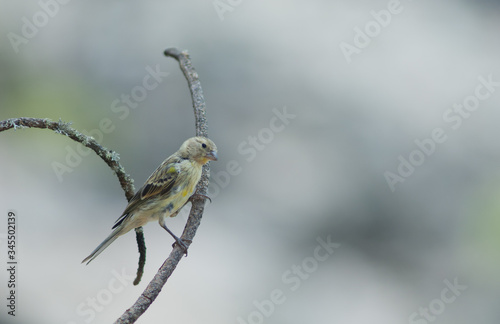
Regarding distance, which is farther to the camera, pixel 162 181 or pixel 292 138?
pixel 292 138

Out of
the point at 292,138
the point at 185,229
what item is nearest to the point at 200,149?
the point at 185,229

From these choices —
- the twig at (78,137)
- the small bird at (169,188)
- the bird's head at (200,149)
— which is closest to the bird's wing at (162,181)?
the small bird at (169,188)

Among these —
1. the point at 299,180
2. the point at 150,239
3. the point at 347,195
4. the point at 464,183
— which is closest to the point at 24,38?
the point at 150,239

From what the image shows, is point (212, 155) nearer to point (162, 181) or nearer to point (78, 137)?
point (162, 181)

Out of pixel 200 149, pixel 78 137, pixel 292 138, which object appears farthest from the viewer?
pixel 292 138

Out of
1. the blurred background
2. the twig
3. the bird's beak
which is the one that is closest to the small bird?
the bird's beak

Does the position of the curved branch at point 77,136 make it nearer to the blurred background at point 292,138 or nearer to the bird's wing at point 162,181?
the bird's wing at point 162,181

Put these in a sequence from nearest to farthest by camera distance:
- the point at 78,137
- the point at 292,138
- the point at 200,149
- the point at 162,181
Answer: the point at 78,137 → the point at 200,149 → the point at 162,181 → the point at 292,138

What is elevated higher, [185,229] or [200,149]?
[200,149]
